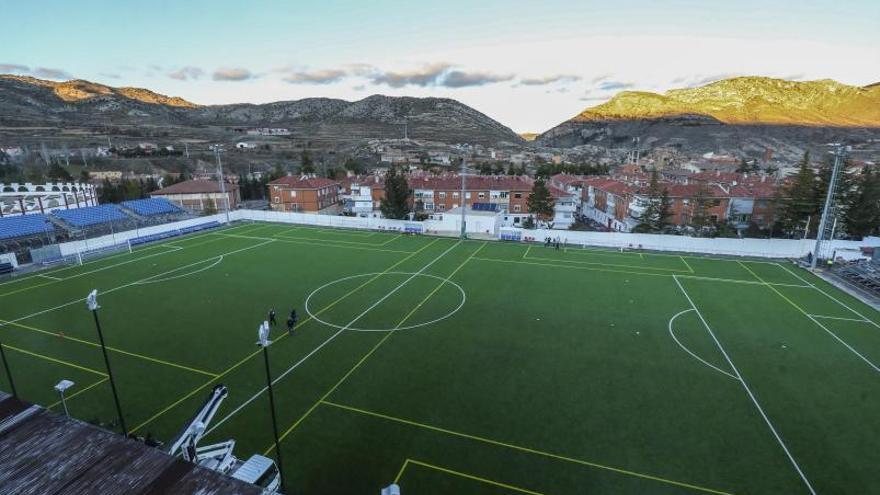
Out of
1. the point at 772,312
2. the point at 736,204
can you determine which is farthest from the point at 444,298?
the point at 736,204

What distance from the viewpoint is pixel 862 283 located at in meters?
28.2

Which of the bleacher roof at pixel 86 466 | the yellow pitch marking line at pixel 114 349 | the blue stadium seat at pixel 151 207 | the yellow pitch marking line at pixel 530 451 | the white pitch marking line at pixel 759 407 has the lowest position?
the white pitch marking line at pixel 759 407

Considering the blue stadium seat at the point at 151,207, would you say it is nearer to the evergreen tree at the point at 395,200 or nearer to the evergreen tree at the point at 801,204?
the evergreen tree at the point at 395,200

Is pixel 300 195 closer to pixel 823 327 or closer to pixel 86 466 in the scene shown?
pixel 86 466

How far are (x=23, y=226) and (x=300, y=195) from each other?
2932cm

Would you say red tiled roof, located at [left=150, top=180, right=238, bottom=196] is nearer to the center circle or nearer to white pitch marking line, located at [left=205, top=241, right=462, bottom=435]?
the center circle

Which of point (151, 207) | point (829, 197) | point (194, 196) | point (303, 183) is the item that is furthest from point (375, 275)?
point (194, 196)

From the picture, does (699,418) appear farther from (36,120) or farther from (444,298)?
(36,120)

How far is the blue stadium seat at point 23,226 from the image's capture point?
3519cm

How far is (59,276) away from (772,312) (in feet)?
157

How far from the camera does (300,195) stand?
59969 millimetres

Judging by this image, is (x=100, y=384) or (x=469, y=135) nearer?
(x=100, y=384)

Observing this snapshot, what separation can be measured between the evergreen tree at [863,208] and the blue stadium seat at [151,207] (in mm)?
73772

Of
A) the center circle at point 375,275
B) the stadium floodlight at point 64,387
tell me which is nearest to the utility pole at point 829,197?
the center circle at point 375,275
